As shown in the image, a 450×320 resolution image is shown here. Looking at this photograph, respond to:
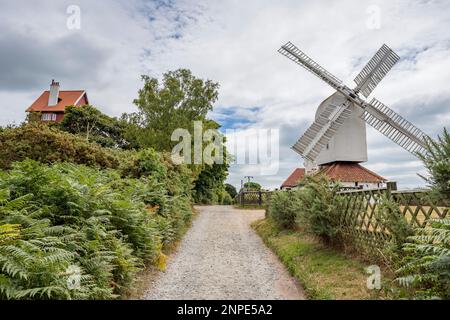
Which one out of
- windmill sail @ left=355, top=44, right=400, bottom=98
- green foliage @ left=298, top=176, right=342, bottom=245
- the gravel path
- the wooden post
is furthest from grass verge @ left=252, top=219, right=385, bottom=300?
windmill sail @ left=355, top=44, right=400, bottom=98

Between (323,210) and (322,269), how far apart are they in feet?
5.50

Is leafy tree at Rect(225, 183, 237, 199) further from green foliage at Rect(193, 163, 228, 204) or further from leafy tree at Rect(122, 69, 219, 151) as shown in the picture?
leafy tree at Rect(122, 69, 219, 151)

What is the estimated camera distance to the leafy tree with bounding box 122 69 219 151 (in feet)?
79.3

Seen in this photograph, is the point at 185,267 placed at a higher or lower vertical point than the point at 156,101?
lower

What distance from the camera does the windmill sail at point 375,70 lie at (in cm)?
2219

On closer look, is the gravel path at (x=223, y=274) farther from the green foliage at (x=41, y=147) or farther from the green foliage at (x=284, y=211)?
the green foliage at (x=41, y=147)

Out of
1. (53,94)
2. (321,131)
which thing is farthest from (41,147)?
(53,94)

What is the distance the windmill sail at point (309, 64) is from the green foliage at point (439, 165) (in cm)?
1770

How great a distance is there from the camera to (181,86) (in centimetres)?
2641

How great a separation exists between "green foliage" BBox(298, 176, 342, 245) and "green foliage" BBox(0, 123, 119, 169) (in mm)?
8701

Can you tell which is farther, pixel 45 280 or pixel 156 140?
pixel 156 140
